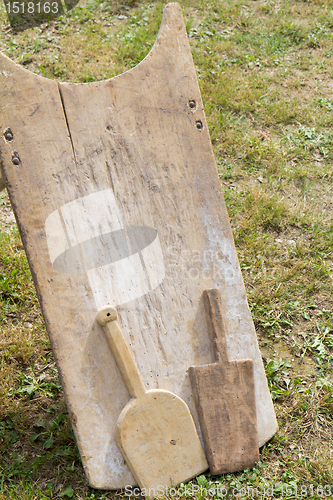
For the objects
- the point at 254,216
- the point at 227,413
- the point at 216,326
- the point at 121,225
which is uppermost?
the point at 121,225

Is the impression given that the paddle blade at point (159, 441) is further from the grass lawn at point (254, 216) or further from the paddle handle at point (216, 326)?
the paddle handle at point (216, 326)

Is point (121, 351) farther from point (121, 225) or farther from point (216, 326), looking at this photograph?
point (121, 225)

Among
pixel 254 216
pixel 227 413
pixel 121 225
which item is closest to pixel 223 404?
pixel 227 413

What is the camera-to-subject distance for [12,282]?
297 centimetres

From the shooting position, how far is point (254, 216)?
131 inches

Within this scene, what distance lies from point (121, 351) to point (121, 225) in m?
0.58

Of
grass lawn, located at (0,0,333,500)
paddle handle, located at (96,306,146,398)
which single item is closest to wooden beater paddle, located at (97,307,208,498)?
paddle handle, located at (96,306,146,398)

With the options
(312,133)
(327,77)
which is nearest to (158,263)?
(312,133)

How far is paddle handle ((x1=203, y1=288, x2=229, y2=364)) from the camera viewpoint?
201 cm

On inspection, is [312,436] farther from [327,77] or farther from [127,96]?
[327,77]

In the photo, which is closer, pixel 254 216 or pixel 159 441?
pixel 159 441

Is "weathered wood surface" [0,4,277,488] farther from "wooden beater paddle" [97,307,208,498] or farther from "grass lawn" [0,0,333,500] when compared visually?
"grass lawn" [0,0,333,500]

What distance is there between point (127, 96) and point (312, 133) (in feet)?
8.56

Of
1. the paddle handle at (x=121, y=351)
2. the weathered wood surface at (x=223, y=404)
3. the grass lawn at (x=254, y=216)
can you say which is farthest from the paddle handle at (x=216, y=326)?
the grass lawn at (x=254, y=216)
